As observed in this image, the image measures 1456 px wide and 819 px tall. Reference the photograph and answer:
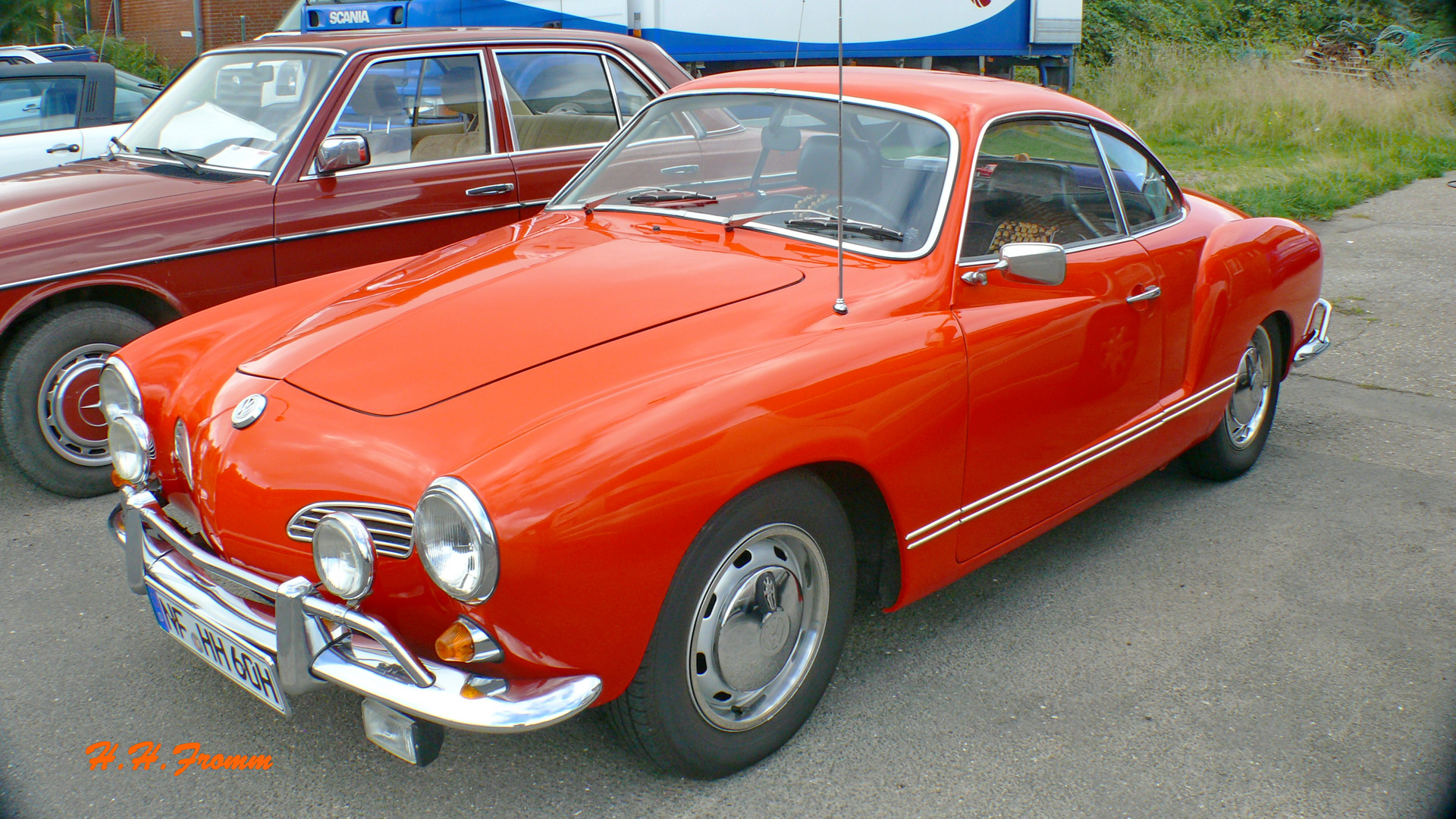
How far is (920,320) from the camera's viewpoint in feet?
9.34

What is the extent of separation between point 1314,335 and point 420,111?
4.16 m

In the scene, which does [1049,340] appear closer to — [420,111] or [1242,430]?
[1242,430]

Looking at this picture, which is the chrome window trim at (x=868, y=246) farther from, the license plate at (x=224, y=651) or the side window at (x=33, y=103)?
the side window at (x=33, y=103)

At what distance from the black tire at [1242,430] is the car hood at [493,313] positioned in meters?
2.27

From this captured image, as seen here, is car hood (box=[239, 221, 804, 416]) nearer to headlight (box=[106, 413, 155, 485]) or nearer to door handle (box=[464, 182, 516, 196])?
headlight (box=[106, 413, 155, 485])

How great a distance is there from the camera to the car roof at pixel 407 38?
5117mm

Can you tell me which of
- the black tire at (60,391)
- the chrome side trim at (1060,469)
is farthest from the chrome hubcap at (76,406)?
the chrome side trim at (1060,469)

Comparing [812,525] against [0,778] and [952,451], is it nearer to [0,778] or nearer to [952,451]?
[952,451]

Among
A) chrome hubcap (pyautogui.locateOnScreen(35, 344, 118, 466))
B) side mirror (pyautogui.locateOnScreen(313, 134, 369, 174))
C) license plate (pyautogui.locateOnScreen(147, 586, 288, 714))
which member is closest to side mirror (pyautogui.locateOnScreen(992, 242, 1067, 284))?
license plate (pyautogui.locateOnScreen(147, 586, 288, 714))

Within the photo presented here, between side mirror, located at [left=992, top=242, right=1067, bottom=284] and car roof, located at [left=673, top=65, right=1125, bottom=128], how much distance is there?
51 centimetres

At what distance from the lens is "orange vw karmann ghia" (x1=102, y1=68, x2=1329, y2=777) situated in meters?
2.15

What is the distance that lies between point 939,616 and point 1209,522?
4.47ft

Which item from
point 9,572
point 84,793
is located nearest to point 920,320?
point 84,793

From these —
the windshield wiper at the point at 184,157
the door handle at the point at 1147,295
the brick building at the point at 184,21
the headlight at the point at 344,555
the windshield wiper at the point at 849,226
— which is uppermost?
the brick building at the point at 184,21
